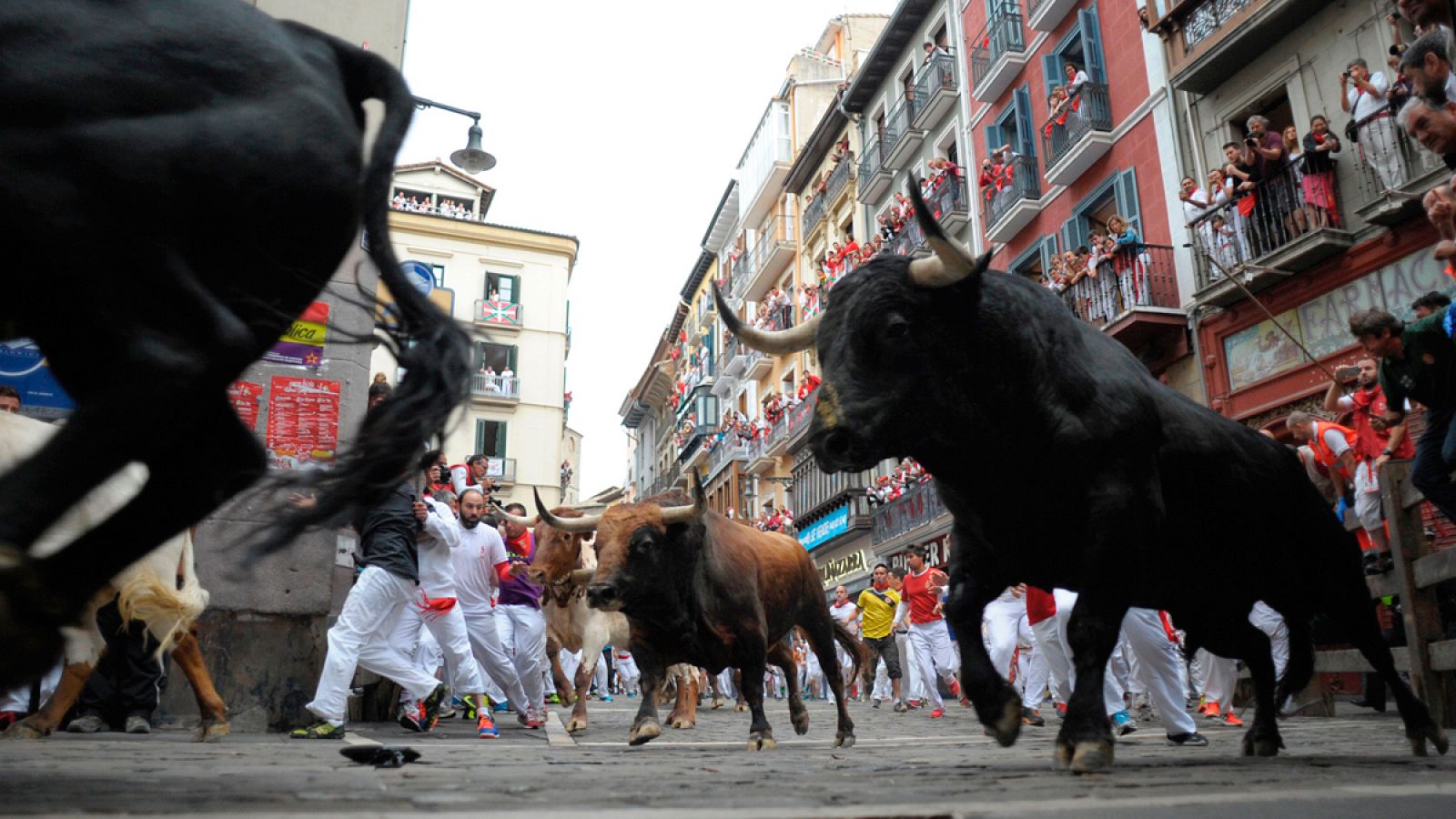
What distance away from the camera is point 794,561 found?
1022 cm

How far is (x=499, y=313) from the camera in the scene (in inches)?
1864

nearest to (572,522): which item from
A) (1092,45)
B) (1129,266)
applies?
(1129,266)

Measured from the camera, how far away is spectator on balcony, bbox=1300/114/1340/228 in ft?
51.8

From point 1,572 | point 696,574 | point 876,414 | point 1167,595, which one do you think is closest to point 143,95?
point 1,572

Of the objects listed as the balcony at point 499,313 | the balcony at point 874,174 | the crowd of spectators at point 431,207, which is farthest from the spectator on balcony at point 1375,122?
the crowd of spectators at point 431,207

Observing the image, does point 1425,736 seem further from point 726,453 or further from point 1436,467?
point 726,453

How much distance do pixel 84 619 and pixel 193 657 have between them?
209 inches

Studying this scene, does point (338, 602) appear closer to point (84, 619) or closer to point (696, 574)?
point (696, 574)

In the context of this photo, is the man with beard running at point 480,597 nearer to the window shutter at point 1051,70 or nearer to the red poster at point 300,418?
the red poster at point 300,418

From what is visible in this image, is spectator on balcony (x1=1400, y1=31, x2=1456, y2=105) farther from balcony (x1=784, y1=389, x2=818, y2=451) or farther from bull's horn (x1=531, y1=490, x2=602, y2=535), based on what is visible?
balcony (x1=784, y1=389, x2=818, y2=451)

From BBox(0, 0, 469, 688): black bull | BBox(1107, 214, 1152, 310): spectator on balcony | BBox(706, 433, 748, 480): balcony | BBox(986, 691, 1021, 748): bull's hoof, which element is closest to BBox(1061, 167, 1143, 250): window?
BBox(1107, 214, 1152, 310): spectator on balcony

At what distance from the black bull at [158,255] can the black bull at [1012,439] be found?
5.35ft

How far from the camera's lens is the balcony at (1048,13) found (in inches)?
931

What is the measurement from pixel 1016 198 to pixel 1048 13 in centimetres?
390
